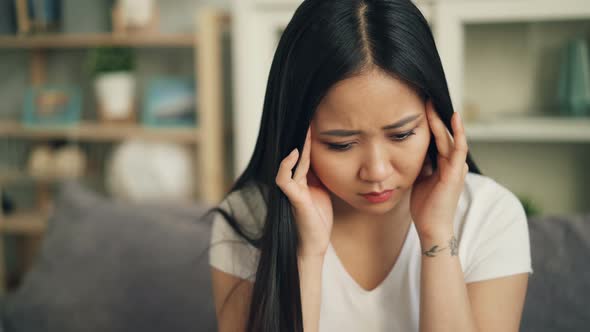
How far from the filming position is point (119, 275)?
4.70 ft

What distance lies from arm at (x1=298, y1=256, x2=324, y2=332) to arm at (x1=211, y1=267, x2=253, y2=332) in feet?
0.39

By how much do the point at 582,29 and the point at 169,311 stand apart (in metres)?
1.60

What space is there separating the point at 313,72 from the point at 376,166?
168 millimetres

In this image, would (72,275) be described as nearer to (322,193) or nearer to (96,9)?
(322,193)

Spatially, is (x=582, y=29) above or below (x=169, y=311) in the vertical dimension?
above

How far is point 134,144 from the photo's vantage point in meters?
2.79

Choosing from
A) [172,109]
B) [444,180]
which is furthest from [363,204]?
[172,109]

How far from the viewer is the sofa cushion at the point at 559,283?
1.18 m

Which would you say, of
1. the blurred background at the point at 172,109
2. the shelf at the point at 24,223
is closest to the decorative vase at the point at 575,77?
the blurred background at the point at 172,109

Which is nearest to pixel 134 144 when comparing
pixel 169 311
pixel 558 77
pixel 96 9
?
pixel 96 9

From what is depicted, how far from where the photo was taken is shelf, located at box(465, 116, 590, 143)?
2.12 meters

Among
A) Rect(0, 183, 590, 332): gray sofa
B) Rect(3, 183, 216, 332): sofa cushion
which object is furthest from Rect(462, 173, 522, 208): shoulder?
Rect(3, 183, 216, 332): sofa cushion

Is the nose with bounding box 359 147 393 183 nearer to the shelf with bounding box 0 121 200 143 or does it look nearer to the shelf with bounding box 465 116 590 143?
the shelf with bounding box 465 116 590 143

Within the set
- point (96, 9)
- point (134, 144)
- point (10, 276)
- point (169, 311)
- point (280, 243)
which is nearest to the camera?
point (280, 243)
